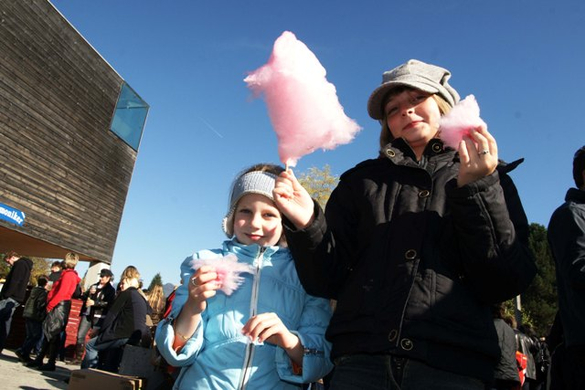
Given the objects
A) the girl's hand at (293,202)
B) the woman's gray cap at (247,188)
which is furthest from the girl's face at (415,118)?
the woman's gray cap at (247,188)

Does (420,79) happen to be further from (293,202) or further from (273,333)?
(273,333)

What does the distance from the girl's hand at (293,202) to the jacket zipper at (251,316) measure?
0.54 meters

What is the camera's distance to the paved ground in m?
6.08

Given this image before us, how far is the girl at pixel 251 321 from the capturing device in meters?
1.85

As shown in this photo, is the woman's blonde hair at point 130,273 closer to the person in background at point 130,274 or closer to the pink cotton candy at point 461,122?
the person in background at point 130,274

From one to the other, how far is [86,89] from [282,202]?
1809 centimetres

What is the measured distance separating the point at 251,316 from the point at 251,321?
0.37 meters

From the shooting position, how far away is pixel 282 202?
166 centimetres

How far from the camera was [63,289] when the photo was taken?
27.5 ft

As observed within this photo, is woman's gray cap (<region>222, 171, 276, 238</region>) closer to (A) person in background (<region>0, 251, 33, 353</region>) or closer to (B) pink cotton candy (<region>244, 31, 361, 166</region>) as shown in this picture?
(B) pink cotton candy (<region>244, 31, 361, 166</region>)

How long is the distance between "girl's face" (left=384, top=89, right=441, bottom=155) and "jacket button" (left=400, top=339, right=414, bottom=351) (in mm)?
778

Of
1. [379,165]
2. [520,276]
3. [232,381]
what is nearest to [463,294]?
[520,276]

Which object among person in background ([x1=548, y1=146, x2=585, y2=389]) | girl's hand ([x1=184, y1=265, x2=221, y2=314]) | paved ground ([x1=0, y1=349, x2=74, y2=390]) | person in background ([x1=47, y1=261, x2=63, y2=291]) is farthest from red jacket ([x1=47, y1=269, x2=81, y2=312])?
person in background ([x1=548, y1=146, x2=585, y2=389])

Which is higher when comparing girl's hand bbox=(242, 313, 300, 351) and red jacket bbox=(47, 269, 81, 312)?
red jacket bbox=(47, 269, 81, 312)
